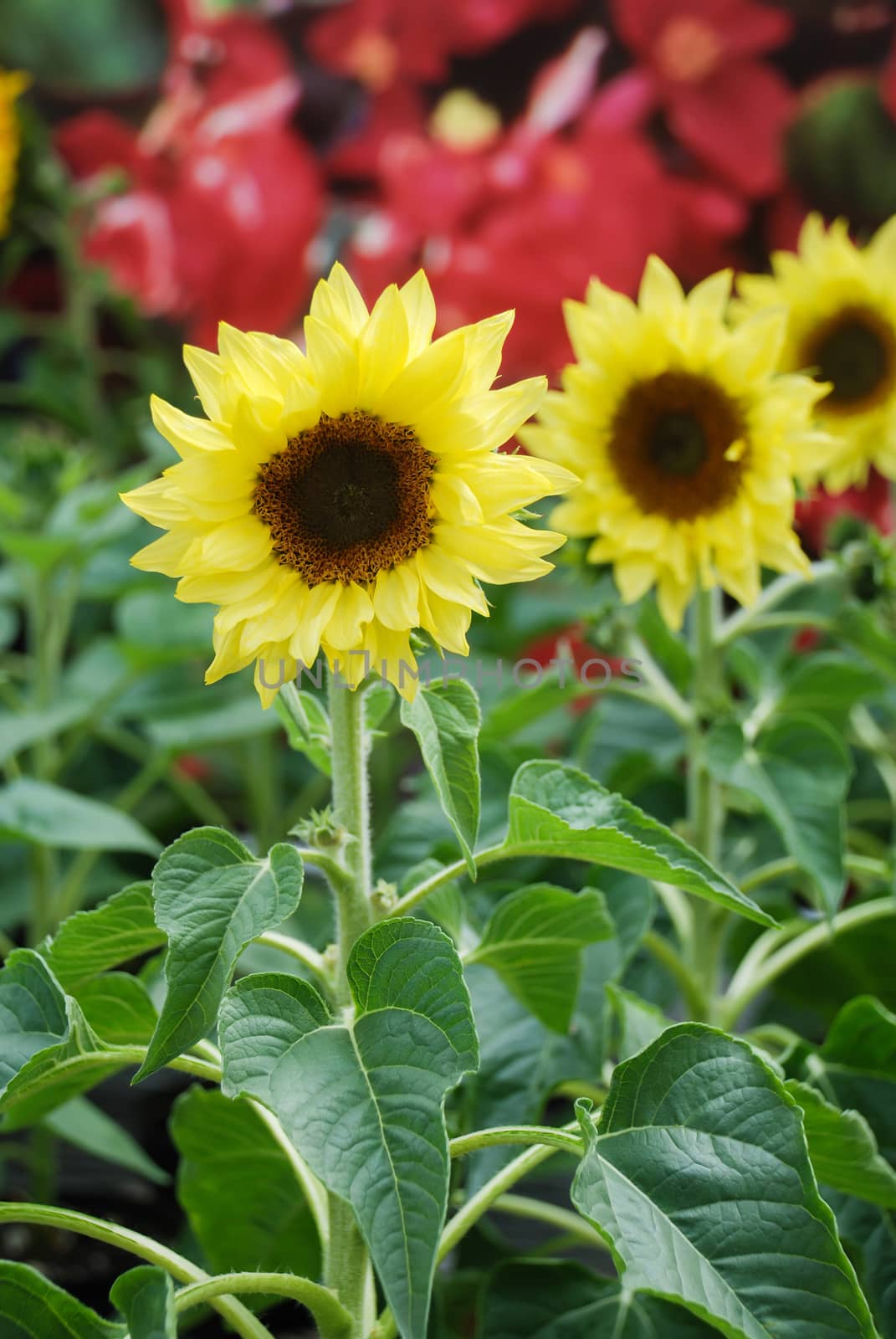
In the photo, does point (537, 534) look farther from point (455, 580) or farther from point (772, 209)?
point (772, 209)

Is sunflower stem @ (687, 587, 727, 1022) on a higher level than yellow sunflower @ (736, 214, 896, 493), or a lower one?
lower

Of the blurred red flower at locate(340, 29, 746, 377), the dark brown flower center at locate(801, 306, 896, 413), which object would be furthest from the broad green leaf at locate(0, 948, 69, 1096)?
Answer: the blurred red flower at locate(340, 29, 746, 377)

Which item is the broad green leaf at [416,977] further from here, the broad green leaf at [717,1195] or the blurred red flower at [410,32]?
the blurred red flower at [410,32]

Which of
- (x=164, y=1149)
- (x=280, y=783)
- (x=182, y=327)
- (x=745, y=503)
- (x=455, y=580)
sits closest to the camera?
(x=455, y=580)

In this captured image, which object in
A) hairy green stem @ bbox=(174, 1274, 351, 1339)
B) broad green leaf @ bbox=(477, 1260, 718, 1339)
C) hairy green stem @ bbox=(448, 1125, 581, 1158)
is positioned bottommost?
broad green leaf @ bbox=(477, 1260, 718, 1339)

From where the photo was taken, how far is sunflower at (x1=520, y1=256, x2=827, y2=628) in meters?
0.55

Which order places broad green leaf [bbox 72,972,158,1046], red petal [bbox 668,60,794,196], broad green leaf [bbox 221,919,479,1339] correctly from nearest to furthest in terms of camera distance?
broad green leaf [bbox 221,919,479,1339], broad green leaf [bbox 72,972,158,1046], red petal [bbox 668,60,794,196]

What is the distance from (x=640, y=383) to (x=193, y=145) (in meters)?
0.88

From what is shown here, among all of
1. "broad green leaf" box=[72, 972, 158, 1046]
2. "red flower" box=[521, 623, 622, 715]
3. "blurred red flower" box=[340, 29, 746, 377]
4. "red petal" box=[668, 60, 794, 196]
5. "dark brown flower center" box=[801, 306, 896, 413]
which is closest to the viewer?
"broad green leaf" box=[72, 972, 158, 1046]

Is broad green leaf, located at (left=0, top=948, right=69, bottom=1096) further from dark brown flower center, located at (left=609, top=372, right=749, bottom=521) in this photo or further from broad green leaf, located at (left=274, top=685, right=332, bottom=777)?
dark brown flower center, located at (left=609, top=372, right=749, bottom=521)

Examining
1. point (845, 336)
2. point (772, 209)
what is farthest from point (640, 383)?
point (772, 209)

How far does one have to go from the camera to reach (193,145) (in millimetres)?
1290

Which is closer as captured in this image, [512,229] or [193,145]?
[512,229]

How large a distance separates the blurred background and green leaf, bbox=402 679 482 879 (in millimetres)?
399
